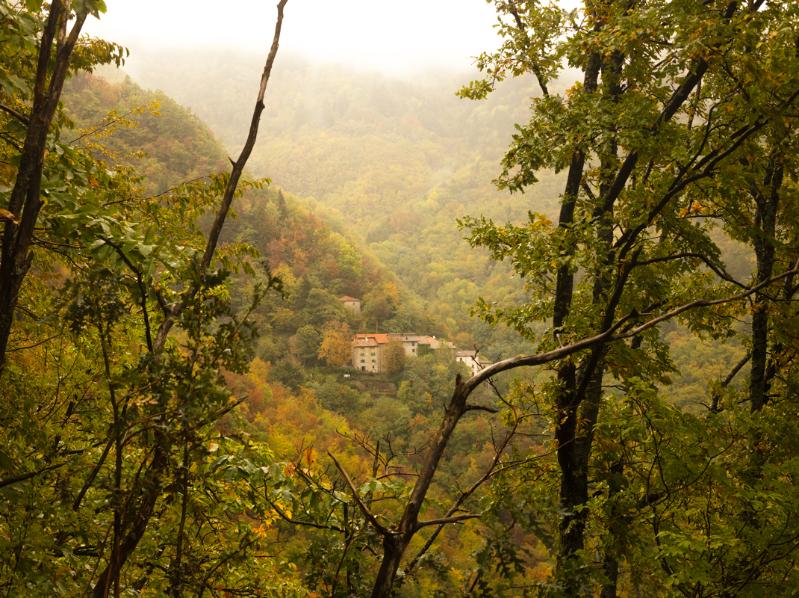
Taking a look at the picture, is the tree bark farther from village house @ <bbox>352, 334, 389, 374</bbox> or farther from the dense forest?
village house @ <bbox>352, 334, 389, 374</bbox>

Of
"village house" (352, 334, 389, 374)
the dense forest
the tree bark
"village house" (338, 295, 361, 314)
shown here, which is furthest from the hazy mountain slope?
the tree bark

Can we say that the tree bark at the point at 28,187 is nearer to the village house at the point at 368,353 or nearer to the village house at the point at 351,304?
the village house at the point at 368,353

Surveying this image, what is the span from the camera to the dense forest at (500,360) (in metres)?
Answer: 1.76

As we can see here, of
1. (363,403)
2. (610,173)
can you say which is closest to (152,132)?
(363,403)

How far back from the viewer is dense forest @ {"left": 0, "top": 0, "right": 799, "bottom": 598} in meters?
1.76

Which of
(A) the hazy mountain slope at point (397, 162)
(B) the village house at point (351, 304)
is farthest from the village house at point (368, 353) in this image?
(A) the hazy mountain slope at point (397, 162)

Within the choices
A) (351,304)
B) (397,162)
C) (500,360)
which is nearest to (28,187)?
(500,360)

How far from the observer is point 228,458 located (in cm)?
223

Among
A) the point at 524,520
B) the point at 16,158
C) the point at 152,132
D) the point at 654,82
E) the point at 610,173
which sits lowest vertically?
the point at 524,520

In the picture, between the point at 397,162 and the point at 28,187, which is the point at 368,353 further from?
the point at 397,162

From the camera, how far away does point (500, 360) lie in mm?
4703

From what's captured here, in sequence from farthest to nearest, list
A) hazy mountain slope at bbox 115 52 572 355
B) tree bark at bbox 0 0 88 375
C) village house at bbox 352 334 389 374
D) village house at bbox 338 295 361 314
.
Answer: hazy mountain slope at bbox 115 52 572 355, village house at bbox 338 295 361 314, village house at bbox 352 334 389 374, tree bark at bbox 0 0 88 375

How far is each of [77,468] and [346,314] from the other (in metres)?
62.1

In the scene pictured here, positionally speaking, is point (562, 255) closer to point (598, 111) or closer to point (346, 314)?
point (598, 111)
